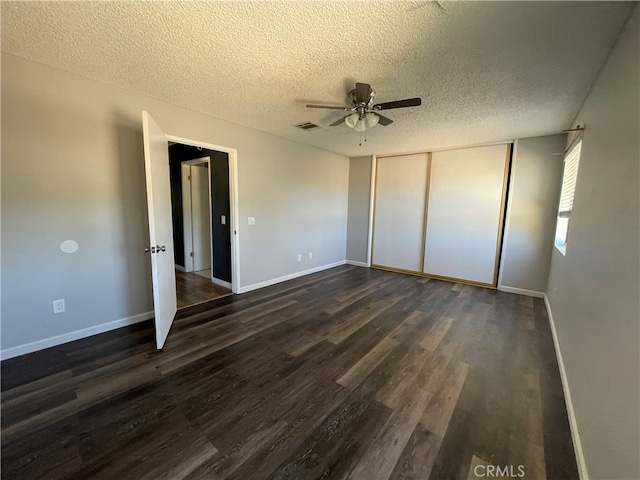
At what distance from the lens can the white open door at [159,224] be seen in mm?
2250

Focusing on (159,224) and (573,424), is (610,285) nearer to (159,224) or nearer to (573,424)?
(573,424)

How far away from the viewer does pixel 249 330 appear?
9.11 ft

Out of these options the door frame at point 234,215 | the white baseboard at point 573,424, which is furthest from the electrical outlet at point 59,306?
the white baseboard at point 573,424

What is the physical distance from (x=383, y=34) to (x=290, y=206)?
3093mm

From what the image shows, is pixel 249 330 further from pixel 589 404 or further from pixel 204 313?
pixel 589 404

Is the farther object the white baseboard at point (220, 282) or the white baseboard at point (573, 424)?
the white baseboard at point (220, 282)

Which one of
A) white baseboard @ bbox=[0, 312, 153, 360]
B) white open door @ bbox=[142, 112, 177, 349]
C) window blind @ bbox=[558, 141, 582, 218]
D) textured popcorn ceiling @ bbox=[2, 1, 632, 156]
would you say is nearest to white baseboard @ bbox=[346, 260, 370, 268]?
window blind @ bbox=[558, 141, 582, 218]

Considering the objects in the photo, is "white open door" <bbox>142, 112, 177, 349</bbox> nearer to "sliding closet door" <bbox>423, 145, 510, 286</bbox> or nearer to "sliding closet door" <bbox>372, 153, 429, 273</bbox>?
"sliding closet door" <bbox>372, 153, 429, 273</bbox>

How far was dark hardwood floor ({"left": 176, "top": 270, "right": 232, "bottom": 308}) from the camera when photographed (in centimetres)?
361

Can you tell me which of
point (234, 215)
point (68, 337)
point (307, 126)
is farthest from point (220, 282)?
point (307, 126)

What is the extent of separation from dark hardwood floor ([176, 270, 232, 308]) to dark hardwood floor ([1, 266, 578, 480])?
702 millimetres

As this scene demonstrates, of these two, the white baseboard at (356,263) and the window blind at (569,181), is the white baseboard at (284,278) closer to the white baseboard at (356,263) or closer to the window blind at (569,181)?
the white baseboard at (356,263)

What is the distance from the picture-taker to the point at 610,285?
1.31m

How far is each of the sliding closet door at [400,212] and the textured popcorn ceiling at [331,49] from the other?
6.99 ft
